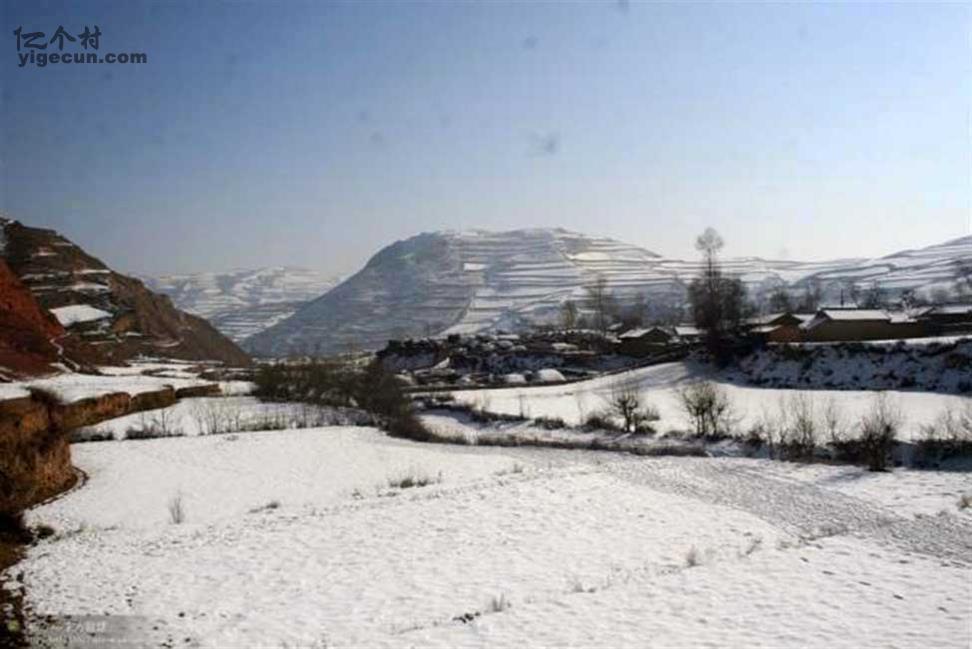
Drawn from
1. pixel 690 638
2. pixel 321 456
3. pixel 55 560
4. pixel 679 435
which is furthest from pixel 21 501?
pixel 679 435

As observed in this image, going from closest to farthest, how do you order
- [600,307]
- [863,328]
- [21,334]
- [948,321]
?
[21,334] → [863,328] → [948,321] → [600,307]

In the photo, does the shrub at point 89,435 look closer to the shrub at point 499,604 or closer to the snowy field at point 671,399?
the snowy field at point 671,399

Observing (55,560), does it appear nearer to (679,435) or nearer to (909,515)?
(909,515)

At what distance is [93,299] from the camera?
8188 centimetres

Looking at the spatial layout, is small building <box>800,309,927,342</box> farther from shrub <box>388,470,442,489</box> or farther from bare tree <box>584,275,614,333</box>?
shrub <box>388,470,442,489</box>

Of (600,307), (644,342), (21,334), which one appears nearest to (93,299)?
(21,334)

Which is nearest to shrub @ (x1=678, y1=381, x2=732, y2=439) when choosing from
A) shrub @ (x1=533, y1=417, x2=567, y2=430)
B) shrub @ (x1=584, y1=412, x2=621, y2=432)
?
shrub @ (x1=584, y1=412, x2=621, y2=432)

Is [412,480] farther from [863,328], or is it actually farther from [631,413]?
[863,328]

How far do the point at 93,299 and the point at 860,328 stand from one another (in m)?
80.8

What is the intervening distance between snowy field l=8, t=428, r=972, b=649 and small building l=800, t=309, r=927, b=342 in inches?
1489

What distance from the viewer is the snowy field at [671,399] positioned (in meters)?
30.2

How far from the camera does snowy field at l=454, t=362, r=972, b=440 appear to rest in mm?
30234

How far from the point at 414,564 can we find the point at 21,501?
1072 cm

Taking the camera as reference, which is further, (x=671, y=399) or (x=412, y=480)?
(x=671, y=399)
